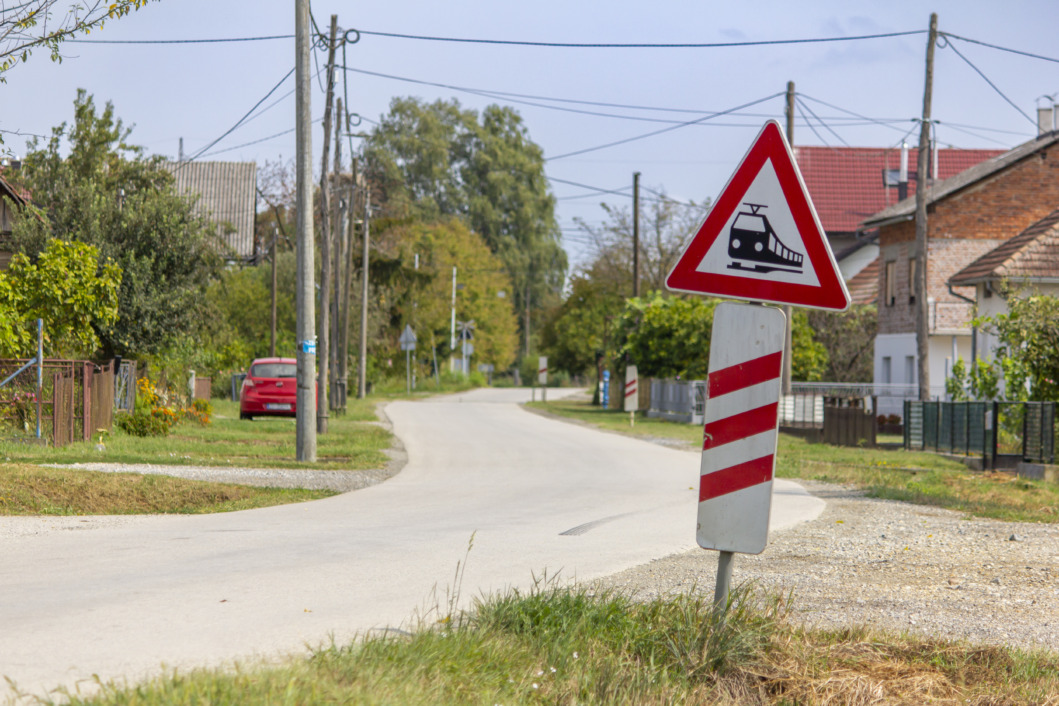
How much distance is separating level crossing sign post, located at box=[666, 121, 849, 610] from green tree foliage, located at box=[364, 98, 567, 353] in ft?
231

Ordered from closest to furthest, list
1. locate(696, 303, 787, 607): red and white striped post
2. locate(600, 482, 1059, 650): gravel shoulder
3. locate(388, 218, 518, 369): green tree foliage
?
1. locate(696, 303, 787, 607): red and white striped post
2. locate(600, 482, 1059, 650): gravel shoulder
3. locate(388, 218, 518, 369): green tree foliage

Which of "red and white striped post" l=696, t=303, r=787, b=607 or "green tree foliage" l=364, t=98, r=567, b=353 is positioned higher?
"green tree foliage" l=364, t=98, r=567, b=353

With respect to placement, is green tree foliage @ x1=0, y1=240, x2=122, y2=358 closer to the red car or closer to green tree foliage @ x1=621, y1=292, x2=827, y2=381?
the red car

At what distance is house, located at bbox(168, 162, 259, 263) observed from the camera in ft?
189

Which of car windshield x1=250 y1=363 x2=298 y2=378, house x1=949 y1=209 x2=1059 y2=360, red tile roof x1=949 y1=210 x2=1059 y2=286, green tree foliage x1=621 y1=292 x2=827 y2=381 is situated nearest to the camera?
Result: car windshield x1=250 y1=363 x2=298 y2=378

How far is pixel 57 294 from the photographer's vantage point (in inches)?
761

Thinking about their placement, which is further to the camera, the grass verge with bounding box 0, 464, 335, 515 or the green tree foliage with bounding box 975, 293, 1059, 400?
the green tree foliage with bounding box 975, 293, 1059, 400

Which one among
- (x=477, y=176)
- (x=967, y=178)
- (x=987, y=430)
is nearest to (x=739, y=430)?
(x=987, y=430)

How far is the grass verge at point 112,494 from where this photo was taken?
1116cm

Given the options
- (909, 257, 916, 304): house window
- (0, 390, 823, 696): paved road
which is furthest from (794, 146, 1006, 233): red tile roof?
(0, 390, 823, 696): paved road

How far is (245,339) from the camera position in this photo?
46.3 m

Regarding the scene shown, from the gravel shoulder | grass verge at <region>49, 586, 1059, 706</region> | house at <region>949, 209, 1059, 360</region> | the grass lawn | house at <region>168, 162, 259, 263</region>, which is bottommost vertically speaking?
the grass lawn

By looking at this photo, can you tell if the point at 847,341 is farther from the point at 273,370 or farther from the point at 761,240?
the point at 761,240

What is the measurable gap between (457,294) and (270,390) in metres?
51.3
